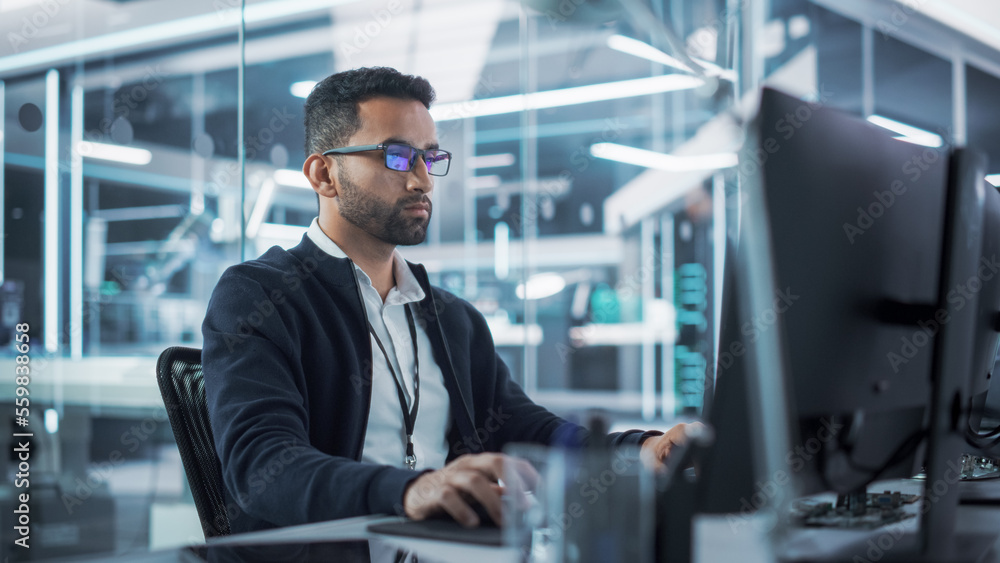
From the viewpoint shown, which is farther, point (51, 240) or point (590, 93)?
point (590, 93)

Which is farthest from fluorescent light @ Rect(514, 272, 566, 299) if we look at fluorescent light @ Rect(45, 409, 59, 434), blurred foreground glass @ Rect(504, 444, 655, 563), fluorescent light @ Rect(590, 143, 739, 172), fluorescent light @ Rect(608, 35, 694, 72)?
blurred foreground glass @ Rect(504, 444, 655, 563)

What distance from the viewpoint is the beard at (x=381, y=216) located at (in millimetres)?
1663

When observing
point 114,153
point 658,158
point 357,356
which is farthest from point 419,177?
point 658,158

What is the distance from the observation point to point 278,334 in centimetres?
137

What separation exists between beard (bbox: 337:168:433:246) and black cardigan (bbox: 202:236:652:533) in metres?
0.11

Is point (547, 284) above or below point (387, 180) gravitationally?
below

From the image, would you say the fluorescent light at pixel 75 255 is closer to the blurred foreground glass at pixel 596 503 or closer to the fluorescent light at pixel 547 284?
the blurred foreground glass at pixel 596 503

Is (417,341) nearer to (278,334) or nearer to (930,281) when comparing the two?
(278,334)

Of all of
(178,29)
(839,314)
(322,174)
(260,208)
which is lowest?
(839,314)

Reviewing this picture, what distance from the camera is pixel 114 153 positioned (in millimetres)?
5023

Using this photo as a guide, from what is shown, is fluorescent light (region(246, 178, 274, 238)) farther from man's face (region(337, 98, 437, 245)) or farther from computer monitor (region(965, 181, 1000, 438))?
computer monitor (region(965, 181, 1000, 438))

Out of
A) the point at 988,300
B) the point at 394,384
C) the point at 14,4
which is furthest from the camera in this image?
the point at 14,4

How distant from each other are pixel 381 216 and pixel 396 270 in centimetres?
15

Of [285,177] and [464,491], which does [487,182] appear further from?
[464,491]
